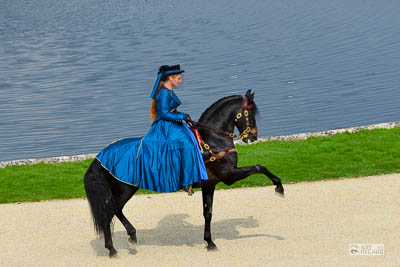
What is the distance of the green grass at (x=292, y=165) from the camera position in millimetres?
13844

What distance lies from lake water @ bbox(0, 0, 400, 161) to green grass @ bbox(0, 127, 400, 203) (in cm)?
302

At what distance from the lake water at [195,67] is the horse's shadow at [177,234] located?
7.92m

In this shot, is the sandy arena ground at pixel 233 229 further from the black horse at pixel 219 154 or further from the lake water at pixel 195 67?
the lake water at pixel 195 67

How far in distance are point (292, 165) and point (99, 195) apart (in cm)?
642

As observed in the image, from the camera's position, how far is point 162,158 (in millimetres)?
9406

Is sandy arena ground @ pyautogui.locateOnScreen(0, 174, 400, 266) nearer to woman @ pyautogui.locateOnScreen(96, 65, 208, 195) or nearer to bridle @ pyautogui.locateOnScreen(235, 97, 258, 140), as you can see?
woman @ pyautogui.locateOnScreen(96, 65, 208, 195)

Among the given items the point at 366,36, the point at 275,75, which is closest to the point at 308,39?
the point at 366,36

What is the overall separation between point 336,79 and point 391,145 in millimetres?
11579

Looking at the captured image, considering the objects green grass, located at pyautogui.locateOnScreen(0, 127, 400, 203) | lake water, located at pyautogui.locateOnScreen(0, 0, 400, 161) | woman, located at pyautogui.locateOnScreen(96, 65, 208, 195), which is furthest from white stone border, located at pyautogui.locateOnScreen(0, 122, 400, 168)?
woman, located at pyautogui.locateOnScreen(96, 65, 208, 195)

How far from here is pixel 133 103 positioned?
943 inches

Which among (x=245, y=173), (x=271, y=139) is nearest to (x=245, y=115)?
(x=245, y=173)

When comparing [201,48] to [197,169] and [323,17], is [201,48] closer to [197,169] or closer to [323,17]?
[323,17]

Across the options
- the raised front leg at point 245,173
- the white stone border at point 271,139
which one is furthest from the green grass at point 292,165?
the raised front leg at point 245,173

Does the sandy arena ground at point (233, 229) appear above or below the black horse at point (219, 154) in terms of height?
below
